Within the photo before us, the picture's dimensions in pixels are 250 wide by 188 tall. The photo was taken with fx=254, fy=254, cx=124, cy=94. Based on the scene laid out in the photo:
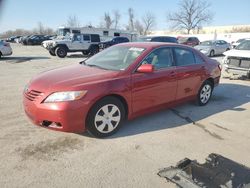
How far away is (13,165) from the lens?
335 cm

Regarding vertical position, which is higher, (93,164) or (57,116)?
(57,116)

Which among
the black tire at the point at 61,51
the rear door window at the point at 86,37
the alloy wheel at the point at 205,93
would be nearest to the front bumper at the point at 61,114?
the alloy wheel at the point at 205,93

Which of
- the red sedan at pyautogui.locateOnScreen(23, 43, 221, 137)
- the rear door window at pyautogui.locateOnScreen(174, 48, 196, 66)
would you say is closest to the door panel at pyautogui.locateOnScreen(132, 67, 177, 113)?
the red sedan at pyautogui.locateOnScreen(23, 43, 221, 137)

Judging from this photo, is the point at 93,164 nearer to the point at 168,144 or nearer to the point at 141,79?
the point at 168,144

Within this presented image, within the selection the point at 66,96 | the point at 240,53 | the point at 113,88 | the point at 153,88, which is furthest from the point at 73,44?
the point at 66,96

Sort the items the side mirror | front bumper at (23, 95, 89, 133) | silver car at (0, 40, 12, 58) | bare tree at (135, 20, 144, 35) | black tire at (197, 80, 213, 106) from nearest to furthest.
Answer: front bumper at (23, 95, 89, 133) < the side mirror < black tire at (197, 80, 213, 106) < silver car at (0, 40, 12, 58) < bare tree at (135, 20, 144, 35)

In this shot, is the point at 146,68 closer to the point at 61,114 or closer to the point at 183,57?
the point at 183,57

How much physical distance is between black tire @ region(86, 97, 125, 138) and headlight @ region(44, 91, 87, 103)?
12.2 inches

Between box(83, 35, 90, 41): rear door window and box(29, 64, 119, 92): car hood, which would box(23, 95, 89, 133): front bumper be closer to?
box(29, 64, 119, 92): car hood

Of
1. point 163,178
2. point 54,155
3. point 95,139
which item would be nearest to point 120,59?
point 95,139

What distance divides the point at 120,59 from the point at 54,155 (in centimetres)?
219

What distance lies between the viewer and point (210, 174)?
3.07 m

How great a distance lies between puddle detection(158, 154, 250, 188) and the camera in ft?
9.52

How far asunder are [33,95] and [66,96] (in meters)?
0.62
